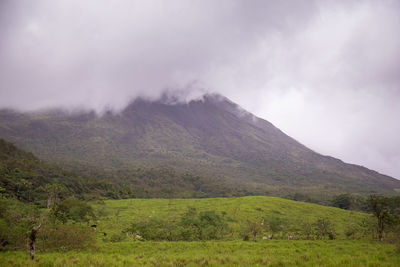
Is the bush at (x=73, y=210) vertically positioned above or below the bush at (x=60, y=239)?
below

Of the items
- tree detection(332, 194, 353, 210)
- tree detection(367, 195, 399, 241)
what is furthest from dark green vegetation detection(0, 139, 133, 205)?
tree detection(332, 194, 353, 210)

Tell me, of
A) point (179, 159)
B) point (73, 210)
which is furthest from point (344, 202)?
point (179, 159)

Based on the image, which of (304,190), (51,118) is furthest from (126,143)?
(304,190)

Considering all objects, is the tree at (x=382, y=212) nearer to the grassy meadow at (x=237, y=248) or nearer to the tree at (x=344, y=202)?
the grassy meadow at (x=237, y=248)

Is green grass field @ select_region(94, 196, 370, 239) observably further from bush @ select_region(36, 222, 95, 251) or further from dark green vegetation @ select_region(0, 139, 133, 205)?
bush @ select_region(36, 222, 95, 251)

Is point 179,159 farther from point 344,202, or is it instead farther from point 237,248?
point 237,248

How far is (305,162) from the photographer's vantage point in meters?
164

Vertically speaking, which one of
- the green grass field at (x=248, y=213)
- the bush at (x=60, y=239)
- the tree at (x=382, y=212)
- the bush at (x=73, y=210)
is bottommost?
the green grass field at (x=248, y=213)

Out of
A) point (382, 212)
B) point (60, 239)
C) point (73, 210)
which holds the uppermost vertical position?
point (382, 212)

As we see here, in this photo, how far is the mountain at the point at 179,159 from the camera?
330 ft

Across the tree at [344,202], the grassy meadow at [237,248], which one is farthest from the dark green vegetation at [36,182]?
the tree at [344,202]

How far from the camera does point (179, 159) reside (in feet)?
466

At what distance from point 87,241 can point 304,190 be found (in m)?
106

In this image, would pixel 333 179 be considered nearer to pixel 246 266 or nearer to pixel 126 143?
pixel 126 143
